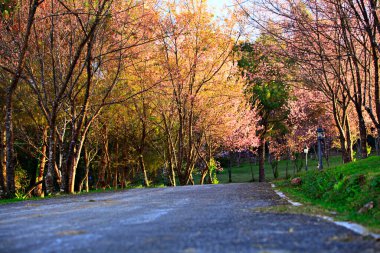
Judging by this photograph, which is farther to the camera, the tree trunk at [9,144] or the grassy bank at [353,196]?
the tree trunk at [9,144]

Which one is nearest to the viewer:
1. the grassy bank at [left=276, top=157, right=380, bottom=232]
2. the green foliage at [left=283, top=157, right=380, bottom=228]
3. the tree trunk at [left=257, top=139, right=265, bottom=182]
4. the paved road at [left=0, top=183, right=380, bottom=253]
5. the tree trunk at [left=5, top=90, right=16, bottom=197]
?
the paved road at [left=0, top=183, right=380, bottom=253]

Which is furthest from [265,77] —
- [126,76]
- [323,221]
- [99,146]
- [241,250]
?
[241,250]

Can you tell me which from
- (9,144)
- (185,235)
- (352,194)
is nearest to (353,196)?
(352,194)

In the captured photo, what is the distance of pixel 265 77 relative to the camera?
24375 mm

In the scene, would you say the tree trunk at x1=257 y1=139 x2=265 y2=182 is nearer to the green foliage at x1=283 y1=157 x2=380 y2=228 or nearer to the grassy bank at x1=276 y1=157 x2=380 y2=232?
the green foliage at x1=283 y1=157 x2=380 y2=228

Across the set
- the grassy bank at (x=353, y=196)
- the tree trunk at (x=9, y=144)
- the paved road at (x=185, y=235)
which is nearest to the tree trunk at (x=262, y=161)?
the tree trunk at (x=9, y=144)

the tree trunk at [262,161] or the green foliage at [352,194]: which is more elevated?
the tree trunk at [262,161]

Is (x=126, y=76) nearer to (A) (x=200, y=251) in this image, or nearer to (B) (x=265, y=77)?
(B) (x=265, y=77)

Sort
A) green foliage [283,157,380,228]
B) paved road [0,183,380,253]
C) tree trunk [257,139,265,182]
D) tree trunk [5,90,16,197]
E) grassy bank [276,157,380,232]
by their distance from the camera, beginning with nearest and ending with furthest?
paved road [0,183,380,253]
grassy bank [276,157,380,232]
green foliage [283,157,380,228]
tree trunk [5,90,16,197]
tree trunk [257,139,265,182]

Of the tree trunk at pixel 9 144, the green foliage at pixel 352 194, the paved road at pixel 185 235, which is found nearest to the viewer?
the paved road at pixel 185 235

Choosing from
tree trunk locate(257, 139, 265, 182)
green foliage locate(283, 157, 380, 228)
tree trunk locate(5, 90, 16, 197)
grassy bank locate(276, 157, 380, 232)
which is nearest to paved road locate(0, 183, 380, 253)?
grassy bank locate(276, 157, 380, 232)

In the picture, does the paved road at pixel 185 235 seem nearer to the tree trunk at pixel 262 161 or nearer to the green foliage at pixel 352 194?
the green foliage at pixel 352 194

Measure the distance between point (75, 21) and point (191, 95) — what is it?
9.56m

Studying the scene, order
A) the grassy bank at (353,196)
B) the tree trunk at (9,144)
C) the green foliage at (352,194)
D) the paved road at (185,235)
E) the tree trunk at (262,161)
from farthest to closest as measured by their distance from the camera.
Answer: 1. the tree trunk at (262,161)
2. the tree trunk at (9,144)
3. the green foliage at (352,194)
4. the grassy bank at (353,196)
5. the paved road at (185,235)
